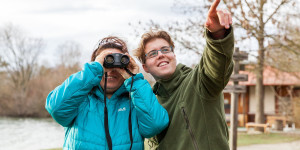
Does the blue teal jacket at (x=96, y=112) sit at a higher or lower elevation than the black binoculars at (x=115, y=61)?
lower

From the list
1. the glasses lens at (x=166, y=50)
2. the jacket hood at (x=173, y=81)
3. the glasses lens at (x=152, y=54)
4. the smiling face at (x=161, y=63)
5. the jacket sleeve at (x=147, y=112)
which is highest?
the glasses lens at (x=166, y=50)

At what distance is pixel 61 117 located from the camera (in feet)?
6.59

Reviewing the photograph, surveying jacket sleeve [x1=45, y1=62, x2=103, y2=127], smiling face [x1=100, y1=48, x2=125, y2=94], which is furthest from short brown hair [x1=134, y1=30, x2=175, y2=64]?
jacket sleeve [x1=45, y1=62, x2=103, y2=127]

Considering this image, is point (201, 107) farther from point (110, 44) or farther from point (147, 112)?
point (110, 44)

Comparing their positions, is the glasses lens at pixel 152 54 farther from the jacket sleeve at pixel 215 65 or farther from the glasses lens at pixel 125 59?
the jacket sleeve at pixel 215 65

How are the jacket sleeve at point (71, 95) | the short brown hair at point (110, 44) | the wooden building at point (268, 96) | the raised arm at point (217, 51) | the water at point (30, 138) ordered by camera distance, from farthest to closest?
the wooden building at point (268, 96) → the water at point (30, 138) → the short brown hair at point (110, 44) → the jacket sleeve at point (71, 95) → the raised arm at point (217, 51)

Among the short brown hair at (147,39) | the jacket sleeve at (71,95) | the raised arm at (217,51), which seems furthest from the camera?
the short brown hair at (147,39)

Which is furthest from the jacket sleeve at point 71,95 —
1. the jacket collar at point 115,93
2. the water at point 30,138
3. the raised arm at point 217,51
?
the water at point 30,138

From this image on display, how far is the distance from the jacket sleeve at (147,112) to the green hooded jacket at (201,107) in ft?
0.40

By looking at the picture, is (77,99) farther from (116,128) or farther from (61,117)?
(116,128)

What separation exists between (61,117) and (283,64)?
10.8 metres

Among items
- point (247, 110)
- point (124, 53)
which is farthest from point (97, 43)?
point (247, 110)

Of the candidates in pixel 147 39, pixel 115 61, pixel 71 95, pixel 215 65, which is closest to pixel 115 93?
pixel 115 61

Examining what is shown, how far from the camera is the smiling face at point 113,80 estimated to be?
7.39 ft
